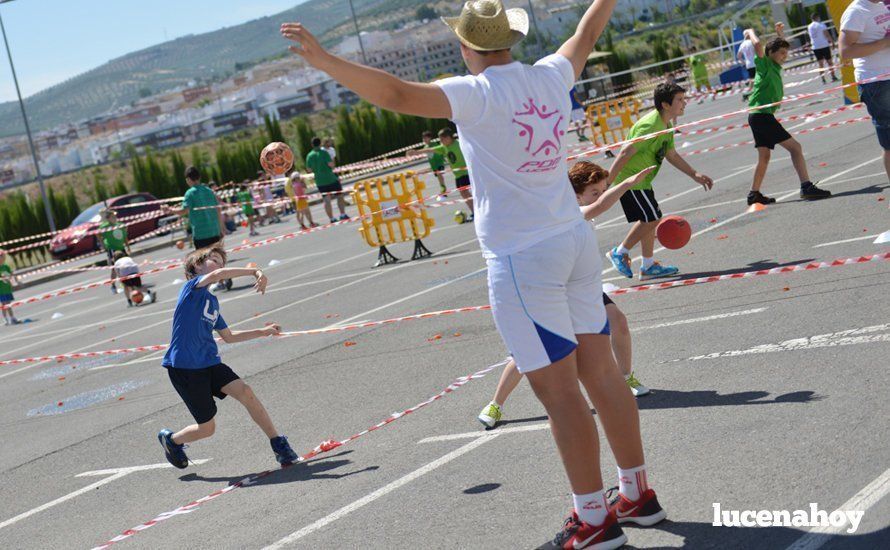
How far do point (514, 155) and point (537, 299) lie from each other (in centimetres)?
58

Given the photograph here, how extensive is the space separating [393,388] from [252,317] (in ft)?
22.5

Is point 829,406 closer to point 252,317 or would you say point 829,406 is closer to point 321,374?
point 321,374

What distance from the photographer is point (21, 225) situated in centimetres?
4425

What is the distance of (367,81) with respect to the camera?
4094 millimetres

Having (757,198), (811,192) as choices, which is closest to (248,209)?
(757,198)

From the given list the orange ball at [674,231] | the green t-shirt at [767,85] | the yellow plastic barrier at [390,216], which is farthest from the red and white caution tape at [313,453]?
the yellow plastic barrier at [390,216]

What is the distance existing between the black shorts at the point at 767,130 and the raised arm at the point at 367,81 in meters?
9.97

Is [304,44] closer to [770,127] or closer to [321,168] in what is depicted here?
[770,127]

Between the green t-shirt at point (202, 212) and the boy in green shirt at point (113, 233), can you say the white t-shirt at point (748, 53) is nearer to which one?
the boy in green shirt at point (113, 233)

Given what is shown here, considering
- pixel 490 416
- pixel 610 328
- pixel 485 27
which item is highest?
pixel 485 27

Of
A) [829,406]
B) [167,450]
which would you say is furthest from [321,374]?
[829,406]

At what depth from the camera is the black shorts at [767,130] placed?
1338 cm

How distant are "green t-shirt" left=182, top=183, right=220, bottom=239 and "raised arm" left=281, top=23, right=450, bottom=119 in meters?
14.5

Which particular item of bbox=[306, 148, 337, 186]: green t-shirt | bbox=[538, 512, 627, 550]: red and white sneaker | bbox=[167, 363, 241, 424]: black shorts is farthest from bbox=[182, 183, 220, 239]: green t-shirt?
bbox=[538, 512, 627, 550]: red and white sneaker
